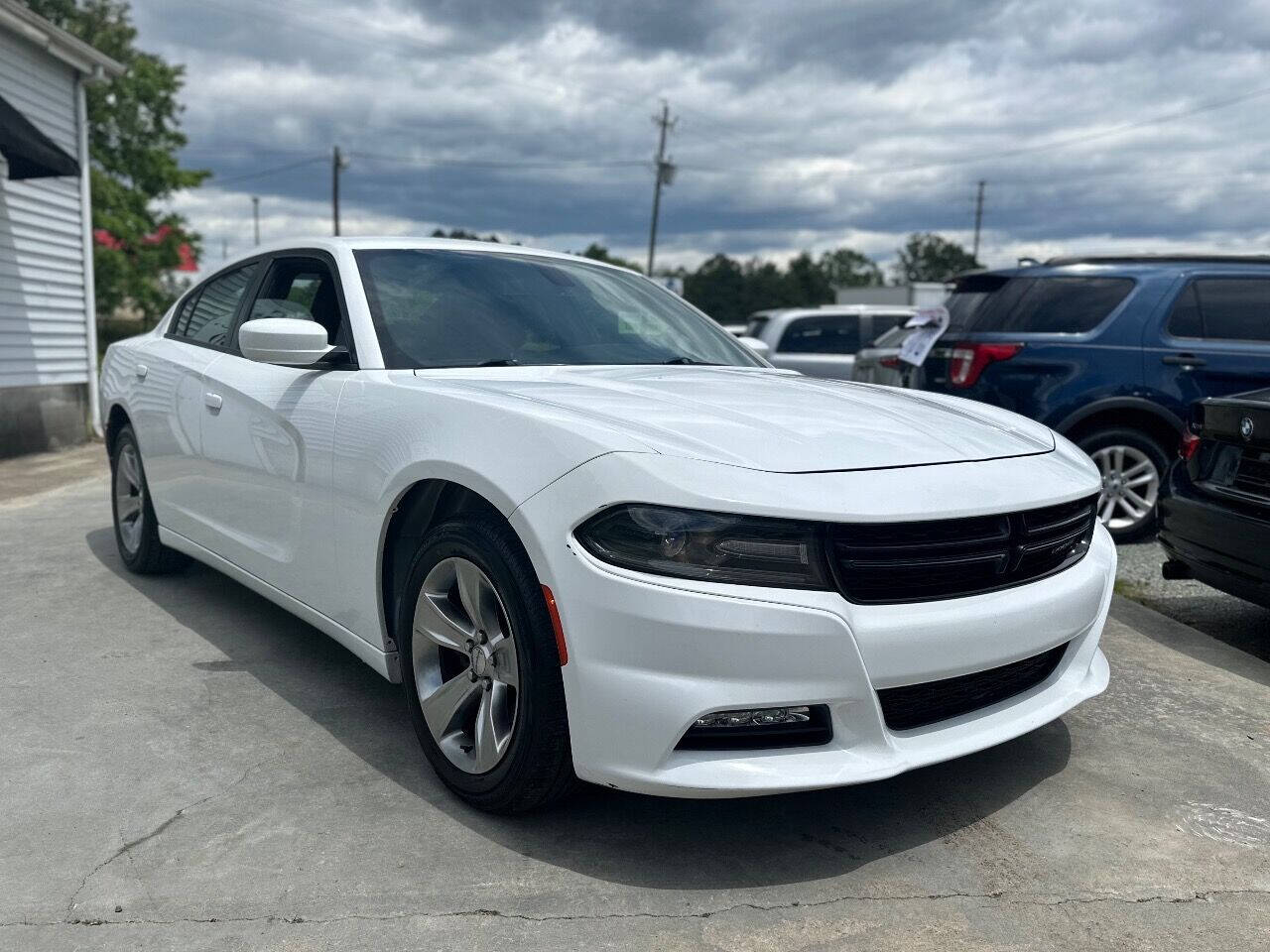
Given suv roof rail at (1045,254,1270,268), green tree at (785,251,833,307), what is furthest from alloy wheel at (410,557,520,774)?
green tree at (785,251,833,307)

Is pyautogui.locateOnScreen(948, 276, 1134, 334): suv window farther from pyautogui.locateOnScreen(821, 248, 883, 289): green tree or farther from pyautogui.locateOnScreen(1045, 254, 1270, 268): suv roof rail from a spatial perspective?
pyautogui.locateOnScreen(821, 248, 883, 289): green tree

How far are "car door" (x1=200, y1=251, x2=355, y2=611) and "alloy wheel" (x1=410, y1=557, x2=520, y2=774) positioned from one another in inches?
24.2

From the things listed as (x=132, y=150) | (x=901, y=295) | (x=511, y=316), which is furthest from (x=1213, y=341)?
(x=132, y=150)

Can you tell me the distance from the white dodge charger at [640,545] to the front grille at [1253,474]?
1.37 m

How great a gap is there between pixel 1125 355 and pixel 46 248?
1065 cm

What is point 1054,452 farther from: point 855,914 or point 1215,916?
point 855,914

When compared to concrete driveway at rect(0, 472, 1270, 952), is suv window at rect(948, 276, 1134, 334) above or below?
above

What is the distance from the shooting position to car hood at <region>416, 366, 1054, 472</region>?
247 centimetres

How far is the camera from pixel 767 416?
9.07 ft

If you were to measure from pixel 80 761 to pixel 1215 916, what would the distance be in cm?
296

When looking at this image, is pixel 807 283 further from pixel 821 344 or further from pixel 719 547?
pixel 719 547

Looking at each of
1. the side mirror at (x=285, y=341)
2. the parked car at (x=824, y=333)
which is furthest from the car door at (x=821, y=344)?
the side mirror at (x=285, y=341)

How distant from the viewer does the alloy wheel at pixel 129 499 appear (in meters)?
5.04

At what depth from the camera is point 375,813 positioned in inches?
109
